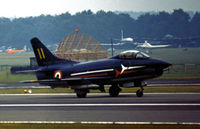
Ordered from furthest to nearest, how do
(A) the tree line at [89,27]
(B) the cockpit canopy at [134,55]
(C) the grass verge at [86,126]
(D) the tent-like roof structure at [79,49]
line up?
1. (A) the tree line at [89,27]
2. (D) the tent-like roof structure at [79,49]
3. (B) the cockpit canopy at [134,55]
4. (C) the grass verge at [86,126]

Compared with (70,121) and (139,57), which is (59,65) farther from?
(70,121)

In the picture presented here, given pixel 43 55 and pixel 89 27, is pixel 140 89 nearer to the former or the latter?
pixel 43 55

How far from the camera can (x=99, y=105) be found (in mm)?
26125

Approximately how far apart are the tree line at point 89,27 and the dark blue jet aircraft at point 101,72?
78.0 meters

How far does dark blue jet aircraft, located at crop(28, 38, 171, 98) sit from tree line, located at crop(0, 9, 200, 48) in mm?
78044

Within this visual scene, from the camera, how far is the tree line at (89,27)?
115125mm

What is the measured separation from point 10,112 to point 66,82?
29.2ft

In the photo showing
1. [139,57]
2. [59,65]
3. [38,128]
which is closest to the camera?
[38,128]

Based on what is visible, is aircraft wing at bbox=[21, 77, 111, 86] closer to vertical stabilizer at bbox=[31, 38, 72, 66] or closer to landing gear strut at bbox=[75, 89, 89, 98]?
landing gear strut at bbox=[75, 89, 89, 98]

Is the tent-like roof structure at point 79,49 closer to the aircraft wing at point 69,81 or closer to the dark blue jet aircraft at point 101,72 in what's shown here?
the dark blue jet aircraft at point 101,72

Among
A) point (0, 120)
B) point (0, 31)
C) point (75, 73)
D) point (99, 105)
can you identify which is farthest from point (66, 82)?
point (0, 31)

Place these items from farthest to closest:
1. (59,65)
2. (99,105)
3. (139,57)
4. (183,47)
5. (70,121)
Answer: (183,47)
(59,65)
(139,57)
(99,105)
(70,121)

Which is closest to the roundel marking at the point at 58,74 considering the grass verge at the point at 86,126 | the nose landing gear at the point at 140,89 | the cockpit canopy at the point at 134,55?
the cockpit canopy at the point at 134,55

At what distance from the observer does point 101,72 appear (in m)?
32.5
